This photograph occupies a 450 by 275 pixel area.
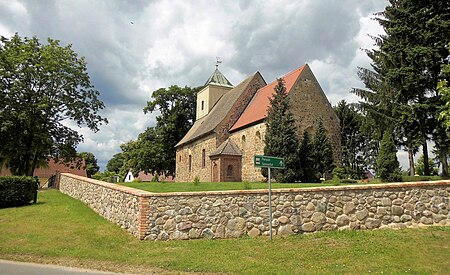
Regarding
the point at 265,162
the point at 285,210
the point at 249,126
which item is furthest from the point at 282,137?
the point at 265,162

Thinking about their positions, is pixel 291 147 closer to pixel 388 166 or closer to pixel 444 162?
pixel 388 166

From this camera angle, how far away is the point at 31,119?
89.0 ft

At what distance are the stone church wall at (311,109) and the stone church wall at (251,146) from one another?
296 cm

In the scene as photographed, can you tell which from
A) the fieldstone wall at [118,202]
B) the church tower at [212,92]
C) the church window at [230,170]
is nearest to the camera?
the fieldstone wall at [118,202]

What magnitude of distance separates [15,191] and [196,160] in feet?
73.0

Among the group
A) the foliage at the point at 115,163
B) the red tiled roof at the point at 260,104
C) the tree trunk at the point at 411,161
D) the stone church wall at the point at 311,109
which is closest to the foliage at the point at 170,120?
the red tiled roof at the point at 260,104

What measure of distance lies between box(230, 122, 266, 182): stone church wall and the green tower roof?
623 inches

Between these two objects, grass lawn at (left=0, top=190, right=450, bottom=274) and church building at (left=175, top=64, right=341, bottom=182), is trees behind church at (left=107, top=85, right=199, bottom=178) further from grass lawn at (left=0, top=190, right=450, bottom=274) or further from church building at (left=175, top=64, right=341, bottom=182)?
grass lawn at (left=0, top=190, right=450, bottom=274)

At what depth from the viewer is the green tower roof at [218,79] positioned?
43.9 metres

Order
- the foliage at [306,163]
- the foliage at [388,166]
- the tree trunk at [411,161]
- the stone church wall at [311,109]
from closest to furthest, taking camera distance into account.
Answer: the foliage at [388,166], the foliage at [306,163], the tree trunk at [411,161], the stone church wall at [311,109]

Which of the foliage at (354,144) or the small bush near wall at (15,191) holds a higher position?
the foliage at (354,144)

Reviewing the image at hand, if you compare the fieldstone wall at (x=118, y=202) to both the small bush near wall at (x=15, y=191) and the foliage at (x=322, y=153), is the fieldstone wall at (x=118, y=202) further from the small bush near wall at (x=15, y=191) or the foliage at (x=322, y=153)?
the foliage at (x=322, y=153)

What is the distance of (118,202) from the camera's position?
11547 millimetres

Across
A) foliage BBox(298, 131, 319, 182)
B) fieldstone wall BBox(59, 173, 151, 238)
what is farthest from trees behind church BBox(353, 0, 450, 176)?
fieldstone wall BBox(59, 173, 151, 238)
